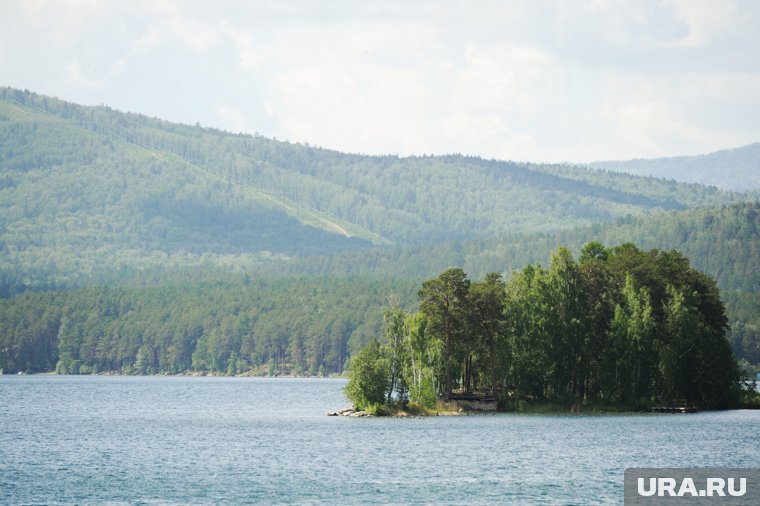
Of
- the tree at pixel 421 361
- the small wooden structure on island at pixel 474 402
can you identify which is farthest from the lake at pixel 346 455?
the small wooden structure on island at pixel 474 402

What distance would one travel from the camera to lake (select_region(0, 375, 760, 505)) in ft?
234

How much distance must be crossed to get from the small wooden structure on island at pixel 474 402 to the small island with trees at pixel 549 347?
327mm

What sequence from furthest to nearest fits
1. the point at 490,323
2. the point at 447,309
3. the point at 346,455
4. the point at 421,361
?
the point at 490,323
the point at 447,309
the point at 421,361
the point at 346,455

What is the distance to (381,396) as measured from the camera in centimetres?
12200

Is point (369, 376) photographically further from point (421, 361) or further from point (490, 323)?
point (490, 323)

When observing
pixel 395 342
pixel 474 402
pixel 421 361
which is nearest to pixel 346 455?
pixel 395 342

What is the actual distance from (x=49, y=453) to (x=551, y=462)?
38425 mm

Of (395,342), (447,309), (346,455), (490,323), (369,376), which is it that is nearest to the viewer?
(346,455)

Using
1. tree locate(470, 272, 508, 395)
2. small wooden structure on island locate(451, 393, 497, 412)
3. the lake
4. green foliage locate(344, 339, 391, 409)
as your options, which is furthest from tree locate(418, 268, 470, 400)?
the lake

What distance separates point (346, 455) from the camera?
3524 inches

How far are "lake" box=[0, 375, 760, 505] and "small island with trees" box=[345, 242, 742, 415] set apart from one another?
4847 mm

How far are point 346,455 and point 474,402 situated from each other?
133 feet

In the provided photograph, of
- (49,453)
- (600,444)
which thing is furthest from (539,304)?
(49,453)

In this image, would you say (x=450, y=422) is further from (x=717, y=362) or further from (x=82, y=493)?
(x=82, y=493)
